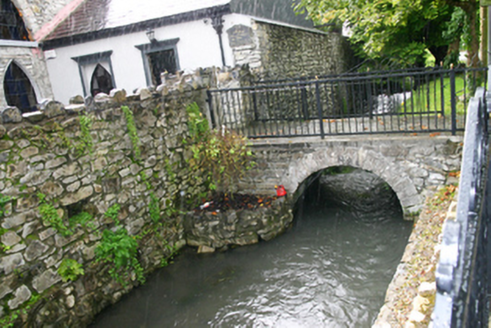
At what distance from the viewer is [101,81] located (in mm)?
11477

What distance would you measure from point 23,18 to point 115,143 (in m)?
8.30

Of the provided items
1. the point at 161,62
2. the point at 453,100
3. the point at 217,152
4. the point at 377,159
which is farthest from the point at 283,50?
the point at 453,100

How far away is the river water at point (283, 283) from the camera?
16.4 feet

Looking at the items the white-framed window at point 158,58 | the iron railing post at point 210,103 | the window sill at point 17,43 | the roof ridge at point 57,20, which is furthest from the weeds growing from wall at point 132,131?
the roof ridge at point 57,20

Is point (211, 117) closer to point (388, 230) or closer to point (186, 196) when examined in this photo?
point (186, 196)

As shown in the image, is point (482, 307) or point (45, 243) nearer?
point (482, 307)

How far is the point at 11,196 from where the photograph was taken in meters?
4.23

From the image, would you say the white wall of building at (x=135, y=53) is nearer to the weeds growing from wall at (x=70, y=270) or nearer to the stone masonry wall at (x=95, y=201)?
the stone masonry wall at (x=95, y=201)

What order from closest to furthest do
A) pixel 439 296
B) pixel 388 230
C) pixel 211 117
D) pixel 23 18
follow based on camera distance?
pixel 439 296 < pixel 388 230 < pixel 211 117 < pixel 23 18

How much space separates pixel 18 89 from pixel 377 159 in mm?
9977

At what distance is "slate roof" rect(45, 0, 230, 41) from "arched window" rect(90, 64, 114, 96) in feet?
3.69

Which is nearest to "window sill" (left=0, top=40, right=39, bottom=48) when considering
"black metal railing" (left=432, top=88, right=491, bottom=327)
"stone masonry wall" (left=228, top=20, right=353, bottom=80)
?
"stone masonry wall" (left=228, top=20, right=353, bottom=80)

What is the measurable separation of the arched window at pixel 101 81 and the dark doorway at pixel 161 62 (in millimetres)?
1527

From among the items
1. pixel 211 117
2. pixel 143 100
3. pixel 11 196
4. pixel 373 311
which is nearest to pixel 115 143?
pixel 143 100
